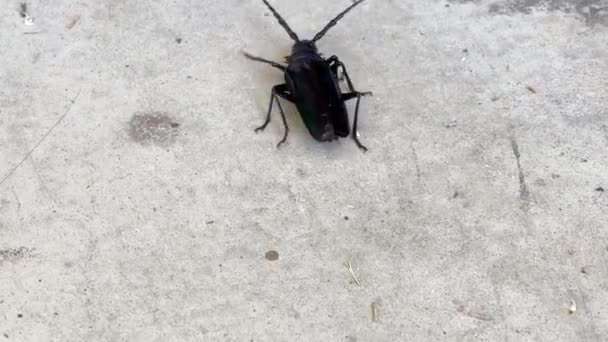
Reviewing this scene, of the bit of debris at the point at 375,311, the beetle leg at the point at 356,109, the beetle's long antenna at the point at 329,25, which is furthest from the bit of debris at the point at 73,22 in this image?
the bit of debris at the point at 375,311

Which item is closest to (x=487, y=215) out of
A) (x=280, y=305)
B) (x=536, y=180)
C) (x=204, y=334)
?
(x=536, y=180)

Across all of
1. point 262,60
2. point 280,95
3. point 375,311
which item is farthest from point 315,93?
point 375,311

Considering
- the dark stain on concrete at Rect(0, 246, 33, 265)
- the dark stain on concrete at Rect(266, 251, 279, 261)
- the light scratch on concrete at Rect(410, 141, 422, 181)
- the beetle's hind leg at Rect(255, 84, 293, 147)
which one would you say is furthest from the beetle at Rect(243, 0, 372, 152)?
the dark stain on concrete at Rect(0, 246, 33, 265)

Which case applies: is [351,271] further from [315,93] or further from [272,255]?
[315,93]

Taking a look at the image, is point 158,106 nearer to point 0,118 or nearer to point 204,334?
point 0,118

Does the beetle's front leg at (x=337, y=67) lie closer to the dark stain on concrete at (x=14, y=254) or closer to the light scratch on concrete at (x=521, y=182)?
the light scratch on concrete at (x=521, y=182)
